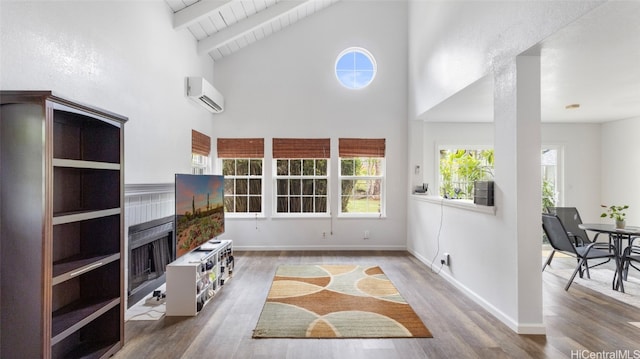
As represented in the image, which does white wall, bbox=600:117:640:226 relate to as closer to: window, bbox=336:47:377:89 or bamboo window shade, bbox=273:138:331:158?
window, bbox=336:47:377:89

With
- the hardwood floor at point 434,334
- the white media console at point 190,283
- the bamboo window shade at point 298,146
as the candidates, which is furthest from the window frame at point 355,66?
the white media console at point 190,283

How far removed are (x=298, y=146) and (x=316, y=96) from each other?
2.92 ft

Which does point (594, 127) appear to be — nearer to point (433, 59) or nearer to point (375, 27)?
point (433, 59)

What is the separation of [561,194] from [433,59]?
351 cm

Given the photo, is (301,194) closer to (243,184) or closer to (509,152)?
(243,184)

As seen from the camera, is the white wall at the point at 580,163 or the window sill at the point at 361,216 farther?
the white wall at the point at 580,163

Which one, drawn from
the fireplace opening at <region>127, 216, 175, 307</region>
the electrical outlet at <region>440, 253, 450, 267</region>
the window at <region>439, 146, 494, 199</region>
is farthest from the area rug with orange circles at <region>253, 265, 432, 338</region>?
the window at <region>439, 146, 494, 199</region>

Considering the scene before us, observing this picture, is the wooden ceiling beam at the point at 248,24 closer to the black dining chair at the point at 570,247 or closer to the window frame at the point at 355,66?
the window frame at the point at 355,66

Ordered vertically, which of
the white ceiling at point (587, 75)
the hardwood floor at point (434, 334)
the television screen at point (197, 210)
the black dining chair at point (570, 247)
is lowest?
the hardwood floor at point (434, 334)

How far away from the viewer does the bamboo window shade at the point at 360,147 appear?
5199 mm

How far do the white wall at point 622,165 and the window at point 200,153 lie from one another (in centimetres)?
660

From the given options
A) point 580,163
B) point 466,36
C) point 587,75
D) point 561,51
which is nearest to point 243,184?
point 466,36

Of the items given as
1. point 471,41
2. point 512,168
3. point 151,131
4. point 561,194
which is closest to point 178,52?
point 151,131

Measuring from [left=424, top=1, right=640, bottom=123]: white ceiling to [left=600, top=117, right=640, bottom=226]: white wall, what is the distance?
26cm
